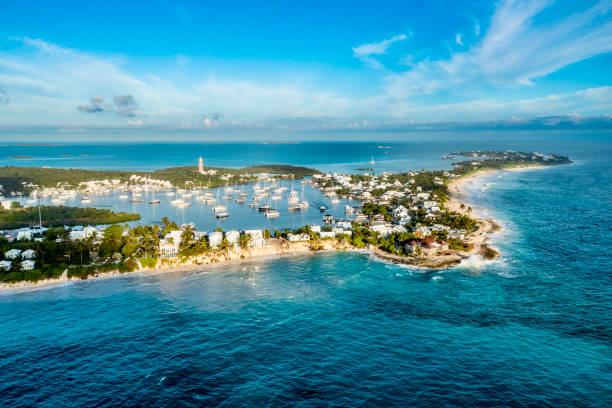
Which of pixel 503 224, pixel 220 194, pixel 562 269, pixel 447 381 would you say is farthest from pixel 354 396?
pixel 220 194

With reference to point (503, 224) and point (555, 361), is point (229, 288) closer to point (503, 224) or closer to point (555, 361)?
point (555, 361)

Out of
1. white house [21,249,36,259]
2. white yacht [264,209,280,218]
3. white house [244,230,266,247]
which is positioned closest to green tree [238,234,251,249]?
white house [244,230,266,247]

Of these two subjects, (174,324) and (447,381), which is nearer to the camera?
(447,381)

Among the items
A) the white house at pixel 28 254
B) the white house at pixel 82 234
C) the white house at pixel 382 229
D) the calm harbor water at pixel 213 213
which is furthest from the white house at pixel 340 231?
the white house at pixel 28 254

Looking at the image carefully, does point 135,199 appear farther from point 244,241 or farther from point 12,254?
point 244,241

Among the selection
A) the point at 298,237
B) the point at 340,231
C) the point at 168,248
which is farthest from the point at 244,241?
the point at 340,231

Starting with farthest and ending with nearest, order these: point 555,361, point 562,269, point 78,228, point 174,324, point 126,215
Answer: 1. point 126,215
2. point 78,228
3. point 562,269
4. point 174,324
5. point 555,361

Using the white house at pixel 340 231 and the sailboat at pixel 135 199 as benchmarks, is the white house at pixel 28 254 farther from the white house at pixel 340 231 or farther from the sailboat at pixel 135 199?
the sailboat at pixel 135 199

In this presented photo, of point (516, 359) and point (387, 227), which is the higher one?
point (387, 227)
